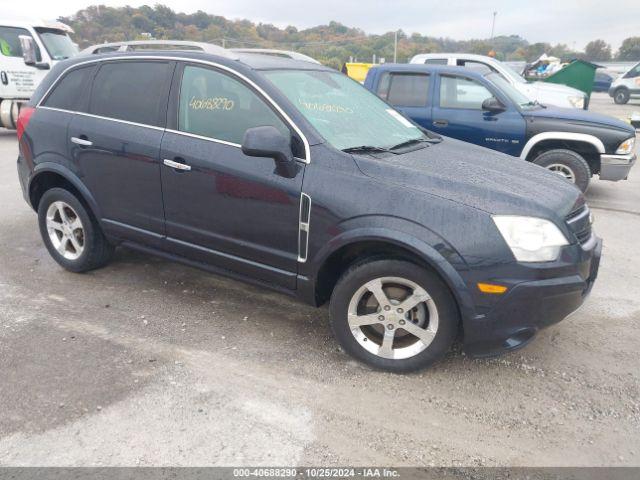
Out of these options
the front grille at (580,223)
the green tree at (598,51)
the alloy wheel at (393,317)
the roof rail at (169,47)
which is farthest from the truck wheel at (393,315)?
the green tree at (598,51)

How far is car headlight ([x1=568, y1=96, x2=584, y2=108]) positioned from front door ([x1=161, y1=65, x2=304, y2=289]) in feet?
31.9

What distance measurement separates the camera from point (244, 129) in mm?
3303

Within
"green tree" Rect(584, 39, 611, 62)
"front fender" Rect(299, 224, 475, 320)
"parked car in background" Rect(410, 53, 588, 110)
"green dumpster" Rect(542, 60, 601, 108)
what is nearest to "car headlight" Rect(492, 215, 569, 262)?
"front fender" Rect(299, 224, 475, 320)

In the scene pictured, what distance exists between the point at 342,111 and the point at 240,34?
25936 mm

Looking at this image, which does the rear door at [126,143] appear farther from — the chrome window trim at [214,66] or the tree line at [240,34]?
the tree line at [240,34]

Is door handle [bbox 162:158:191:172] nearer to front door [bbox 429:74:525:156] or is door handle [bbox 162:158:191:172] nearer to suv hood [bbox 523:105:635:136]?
front door [bbox 429:74:525:156]

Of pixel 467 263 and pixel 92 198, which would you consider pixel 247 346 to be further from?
pixel 92 198

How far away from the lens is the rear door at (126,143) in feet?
11.9

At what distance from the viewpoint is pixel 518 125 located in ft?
22.3

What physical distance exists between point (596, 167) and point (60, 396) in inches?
268

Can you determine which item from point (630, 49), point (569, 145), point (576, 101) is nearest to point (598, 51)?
point (630, 49)

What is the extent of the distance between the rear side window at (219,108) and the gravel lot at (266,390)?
132cm

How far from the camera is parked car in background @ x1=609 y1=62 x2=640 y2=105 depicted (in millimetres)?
23328

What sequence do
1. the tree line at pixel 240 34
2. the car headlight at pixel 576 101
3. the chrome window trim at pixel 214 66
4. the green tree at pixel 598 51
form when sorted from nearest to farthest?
1. the chrome window trim at pixel 214 66
2. the car headlight at pixel 576 101
3. the tree line at pixel 240 34
4. the green tree at pixel 598 51
